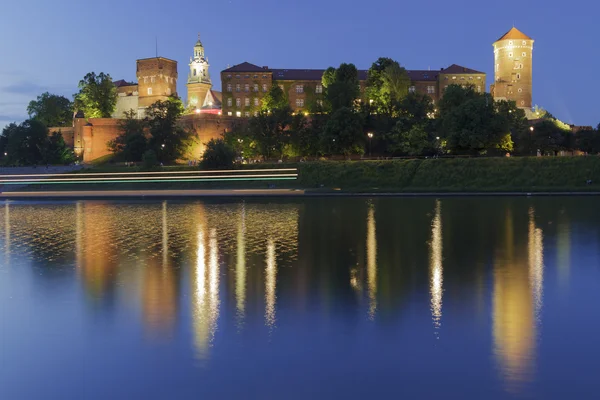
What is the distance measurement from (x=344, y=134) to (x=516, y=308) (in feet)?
128

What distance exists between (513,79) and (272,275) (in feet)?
237

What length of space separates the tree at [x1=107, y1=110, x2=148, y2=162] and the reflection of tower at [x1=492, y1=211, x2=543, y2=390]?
43736mm

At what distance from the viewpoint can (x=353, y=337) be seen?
809cm

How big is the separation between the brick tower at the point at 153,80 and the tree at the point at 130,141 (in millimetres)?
14807

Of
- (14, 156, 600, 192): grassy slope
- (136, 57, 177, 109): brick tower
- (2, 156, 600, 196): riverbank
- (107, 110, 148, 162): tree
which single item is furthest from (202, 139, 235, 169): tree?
(136, 57, 177, 109): brick tower

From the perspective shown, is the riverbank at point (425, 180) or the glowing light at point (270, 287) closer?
the glowing light at point (270, 287)

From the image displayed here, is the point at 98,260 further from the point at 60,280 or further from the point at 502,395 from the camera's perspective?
the point at 502,395

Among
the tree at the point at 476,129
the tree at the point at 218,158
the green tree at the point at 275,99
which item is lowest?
the tree at the point at 218,158

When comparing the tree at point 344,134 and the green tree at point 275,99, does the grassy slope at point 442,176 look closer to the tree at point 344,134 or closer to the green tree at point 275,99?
the tree at point 344,134

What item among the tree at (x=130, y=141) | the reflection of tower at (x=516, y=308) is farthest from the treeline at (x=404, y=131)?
the reflection of tower at (x=516, y=308)

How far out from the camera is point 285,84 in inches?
2950

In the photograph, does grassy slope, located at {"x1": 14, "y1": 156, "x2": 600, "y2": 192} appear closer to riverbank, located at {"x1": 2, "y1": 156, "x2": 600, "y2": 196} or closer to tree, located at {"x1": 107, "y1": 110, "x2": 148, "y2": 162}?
riverbank, located at {"x1": 2, "y1": 156, "x2": 600, "y2": 196}

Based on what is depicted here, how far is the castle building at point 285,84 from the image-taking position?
242 ft

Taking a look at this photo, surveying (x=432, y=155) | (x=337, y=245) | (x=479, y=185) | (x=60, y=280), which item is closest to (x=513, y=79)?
(x=432, y=155)
